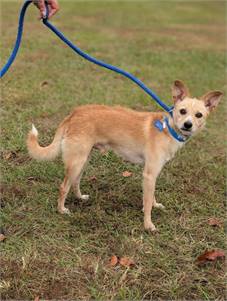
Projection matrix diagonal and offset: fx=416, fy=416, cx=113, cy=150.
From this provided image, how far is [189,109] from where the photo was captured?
12.8 feet

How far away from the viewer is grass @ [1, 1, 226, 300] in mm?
3322

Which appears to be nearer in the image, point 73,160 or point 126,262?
point 126,262

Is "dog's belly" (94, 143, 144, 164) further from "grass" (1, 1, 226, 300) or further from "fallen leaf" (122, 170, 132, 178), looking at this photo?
"fallen leaf" (122, 170, 132, 178)

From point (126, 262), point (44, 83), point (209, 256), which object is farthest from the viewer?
point (44, 83)

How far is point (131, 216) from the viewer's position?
4262 millimetres

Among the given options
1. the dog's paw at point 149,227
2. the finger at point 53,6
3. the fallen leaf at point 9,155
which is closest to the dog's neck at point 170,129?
the dog's paw at point 149,227

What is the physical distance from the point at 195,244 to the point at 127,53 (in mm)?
7779

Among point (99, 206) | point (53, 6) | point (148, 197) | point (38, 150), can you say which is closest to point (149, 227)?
point (148, 197)

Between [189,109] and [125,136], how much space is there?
0.68 m

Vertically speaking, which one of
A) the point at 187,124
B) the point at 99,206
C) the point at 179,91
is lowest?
the point at 99,206

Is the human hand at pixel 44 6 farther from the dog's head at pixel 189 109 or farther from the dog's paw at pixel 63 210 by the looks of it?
the dog's paw at pixel 63 210

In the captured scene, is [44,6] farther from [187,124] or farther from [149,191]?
[149,191]

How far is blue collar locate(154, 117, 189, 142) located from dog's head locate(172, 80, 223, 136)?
70 millimetres

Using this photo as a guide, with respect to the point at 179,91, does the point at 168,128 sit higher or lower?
lower
